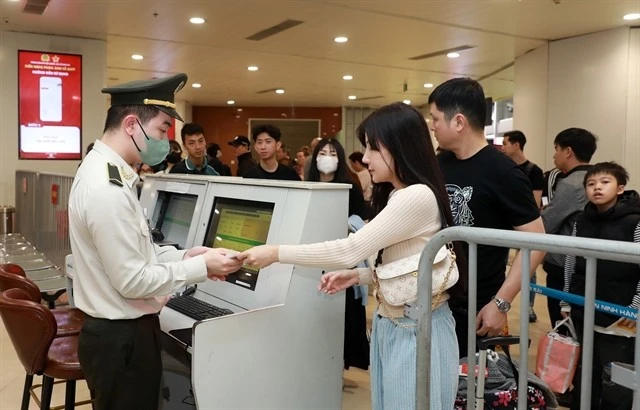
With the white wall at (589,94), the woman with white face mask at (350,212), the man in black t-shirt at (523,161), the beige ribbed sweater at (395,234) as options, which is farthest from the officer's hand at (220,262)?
the white wall at (589,94)

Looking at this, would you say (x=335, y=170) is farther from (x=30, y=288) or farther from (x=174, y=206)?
(x=30, y=288)

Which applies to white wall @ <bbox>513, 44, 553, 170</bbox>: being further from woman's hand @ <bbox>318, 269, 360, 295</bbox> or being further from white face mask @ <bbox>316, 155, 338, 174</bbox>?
woman's hand @ <bbox>318, 269, 360, 295</bbox>

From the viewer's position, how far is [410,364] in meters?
1.63

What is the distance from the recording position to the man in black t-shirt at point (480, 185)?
2.00 m

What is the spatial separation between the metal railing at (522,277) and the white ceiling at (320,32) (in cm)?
489

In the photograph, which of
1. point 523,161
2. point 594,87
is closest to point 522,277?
point 523,161

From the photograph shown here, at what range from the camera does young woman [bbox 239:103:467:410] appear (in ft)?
5.36

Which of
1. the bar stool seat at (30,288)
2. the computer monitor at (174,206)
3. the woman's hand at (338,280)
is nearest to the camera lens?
the woman's hand at (338,280)

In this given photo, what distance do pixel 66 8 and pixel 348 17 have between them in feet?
10.0

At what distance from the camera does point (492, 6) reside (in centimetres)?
597

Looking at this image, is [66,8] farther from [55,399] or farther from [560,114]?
[560,114]

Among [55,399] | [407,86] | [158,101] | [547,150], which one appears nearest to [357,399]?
[55,399]

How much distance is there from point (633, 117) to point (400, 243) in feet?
21.0

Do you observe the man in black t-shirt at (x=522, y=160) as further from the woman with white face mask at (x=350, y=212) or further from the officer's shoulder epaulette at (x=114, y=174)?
the officer's shoulder epaulette at (x=114, y=174)
